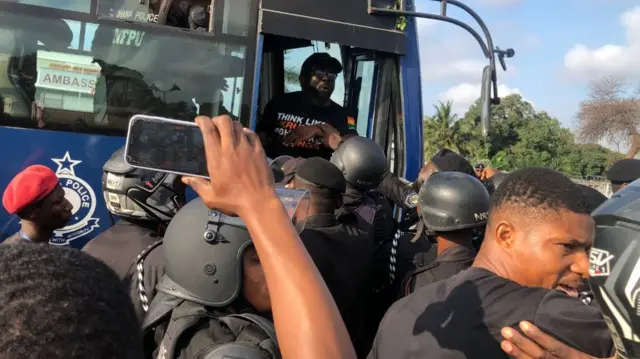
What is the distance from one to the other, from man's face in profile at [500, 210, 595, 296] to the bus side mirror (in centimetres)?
324

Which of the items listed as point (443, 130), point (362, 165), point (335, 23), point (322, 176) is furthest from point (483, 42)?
point (443, 130)

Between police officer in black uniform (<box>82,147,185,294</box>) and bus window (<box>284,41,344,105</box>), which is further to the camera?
bus window (<box>284,41,344,105</box>)

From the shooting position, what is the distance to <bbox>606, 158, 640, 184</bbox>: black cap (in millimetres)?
4820

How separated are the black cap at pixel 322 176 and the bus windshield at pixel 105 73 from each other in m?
1.85

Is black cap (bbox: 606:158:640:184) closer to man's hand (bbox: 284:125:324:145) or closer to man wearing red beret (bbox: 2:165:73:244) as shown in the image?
man's hand (bbox: 284:125:324:145)

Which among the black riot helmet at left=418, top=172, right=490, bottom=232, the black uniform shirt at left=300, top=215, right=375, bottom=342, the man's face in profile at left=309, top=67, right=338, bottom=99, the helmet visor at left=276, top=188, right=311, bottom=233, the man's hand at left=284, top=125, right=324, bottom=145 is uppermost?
the man's face in profile at left=309, top=67, right=338, bottom=99

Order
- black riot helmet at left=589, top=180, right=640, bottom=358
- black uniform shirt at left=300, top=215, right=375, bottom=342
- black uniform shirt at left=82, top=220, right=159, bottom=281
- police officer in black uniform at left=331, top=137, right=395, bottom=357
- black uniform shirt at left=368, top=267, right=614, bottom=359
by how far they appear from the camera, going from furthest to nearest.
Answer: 1. police officer in black uniform at left=331, top=137, right=395, bottom=357
2. black uniform shirt at left=300, top=215, right=375, bottom=342
3. black uniform shirt at left=82, top=220, right=159, bottom=281
4. black uniform shirt at left=368, top=267, right=614, bottom=359
5. black riot helmet at left=589, top=180, right=640, bottom=358

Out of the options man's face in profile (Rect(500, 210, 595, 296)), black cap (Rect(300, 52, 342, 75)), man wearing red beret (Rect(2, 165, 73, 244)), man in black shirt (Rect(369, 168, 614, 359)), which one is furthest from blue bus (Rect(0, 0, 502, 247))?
man's face in profile (Rect(500, 210, 595, 296))

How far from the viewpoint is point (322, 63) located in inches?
236

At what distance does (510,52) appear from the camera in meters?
5.52

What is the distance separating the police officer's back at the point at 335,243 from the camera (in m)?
3.25

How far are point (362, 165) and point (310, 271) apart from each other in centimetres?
306

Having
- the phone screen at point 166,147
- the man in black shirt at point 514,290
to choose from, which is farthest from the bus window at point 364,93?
the phone screen at point 166,147

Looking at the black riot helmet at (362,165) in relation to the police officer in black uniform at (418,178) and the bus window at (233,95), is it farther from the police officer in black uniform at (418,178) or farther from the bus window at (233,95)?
the bus window at (233,95)
